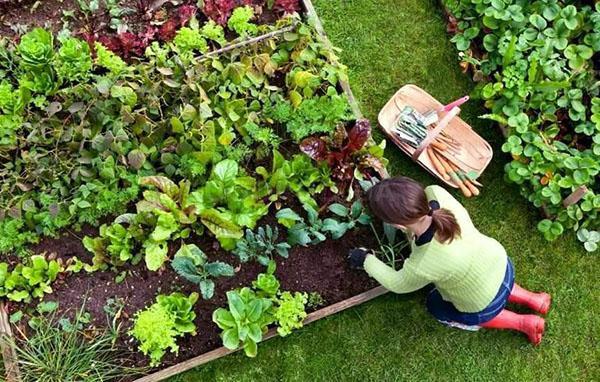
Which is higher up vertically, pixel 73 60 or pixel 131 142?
pixel 73 60

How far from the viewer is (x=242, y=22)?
14.3ft

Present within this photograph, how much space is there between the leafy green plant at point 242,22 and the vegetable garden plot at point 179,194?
125 millimetres

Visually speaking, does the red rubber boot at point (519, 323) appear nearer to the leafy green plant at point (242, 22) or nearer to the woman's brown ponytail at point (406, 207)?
the woman's brown ponytail at point (406, 207)

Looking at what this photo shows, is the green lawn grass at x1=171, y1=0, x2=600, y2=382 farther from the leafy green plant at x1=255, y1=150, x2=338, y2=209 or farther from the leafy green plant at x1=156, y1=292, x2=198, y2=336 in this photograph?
the leafy green plant at x1=255, y1=150, x2=338, y2=209

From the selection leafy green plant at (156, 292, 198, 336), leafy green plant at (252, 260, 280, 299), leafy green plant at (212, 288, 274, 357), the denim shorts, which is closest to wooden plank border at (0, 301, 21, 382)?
leafy green plant at (156, 292, 198, 336)

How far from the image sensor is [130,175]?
408 centimetres

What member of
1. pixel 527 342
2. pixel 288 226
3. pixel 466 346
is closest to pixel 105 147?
pixel 288 226

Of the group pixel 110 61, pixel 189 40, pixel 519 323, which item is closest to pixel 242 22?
pixel 189 40

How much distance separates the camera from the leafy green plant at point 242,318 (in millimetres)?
3920

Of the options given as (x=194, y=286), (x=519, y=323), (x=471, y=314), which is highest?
(x=194, y=286)

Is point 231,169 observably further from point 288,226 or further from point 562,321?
point 562,321

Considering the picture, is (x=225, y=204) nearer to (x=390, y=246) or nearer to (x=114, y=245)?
(x=114, y=245)

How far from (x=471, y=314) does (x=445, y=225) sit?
77cm

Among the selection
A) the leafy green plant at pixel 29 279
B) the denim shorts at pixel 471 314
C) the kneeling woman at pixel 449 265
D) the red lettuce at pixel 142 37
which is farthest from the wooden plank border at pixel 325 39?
the leafy green plant at pixel 29 279
